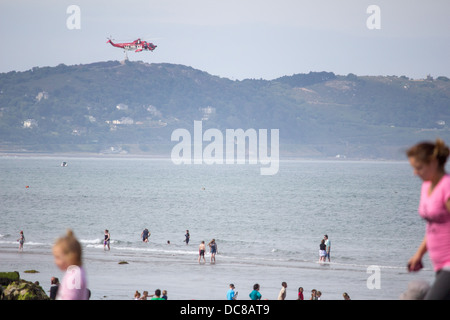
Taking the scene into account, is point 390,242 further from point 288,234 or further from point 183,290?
point 183,290

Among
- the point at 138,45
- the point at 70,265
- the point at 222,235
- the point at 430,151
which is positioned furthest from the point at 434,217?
the point at 138,45

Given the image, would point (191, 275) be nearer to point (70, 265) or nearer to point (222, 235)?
point (70, 265)

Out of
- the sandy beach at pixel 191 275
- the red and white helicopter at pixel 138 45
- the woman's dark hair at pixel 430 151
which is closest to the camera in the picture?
the woman's dark hair at pixel 430 151

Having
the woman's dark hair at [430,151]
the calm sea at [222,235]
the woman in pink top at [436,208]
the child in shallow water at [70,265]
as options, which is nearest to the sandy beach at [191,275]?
the calm sea at [222,235]

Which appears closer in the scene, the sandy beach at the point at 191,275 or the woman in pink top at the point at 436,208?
the woman in pink top at the point at 436,208

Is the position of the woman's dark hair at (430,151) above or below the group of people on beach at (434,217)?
above

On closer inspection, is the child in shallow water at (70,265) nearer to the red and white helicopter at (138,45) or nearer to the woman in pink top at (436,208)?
the woman in pink top at (436,208)
